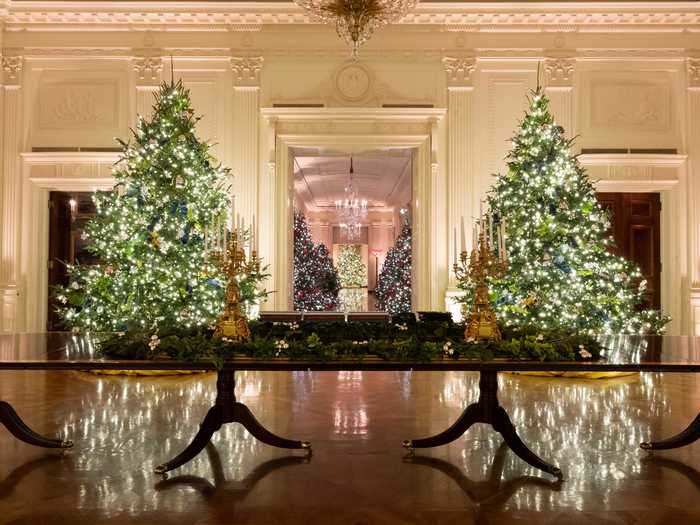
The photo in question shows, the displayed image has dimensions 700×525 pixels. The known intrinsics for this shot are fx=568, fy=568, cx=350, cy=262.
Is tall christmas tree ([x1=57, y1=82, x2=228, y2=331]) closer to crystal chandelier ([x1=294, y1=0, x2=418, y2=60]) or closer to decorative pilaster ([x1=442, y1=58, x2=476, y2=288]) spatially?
crystal chandelier ([x1=294, y1=0, x2=418, y2=60])

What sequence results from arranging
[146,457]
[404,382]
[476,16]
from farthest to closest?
[476,16]
[404,382]
[146,457]

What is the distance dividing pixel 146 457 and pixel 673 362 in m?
2.79

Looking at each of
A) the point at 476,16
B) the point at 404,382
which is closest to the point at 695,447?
the point at 404,382

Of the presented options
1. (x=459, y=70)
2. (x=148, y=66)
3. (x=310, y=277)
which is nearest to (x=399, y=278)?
(x=310, y=277)

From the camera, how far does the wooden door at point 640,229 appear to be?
871 centimetres

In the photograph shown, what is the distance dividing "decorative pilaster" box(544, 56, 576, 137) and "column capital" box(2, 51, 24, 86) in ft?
25.8

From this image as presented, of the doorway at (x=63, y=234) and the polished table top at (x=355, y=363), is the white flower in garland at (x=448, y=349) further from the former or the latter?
the doorway at (x=63, y=234)

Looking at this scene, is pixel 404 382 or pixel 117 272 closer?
pixel 404 382

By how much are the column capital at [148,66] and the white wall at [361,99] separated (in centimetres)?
1

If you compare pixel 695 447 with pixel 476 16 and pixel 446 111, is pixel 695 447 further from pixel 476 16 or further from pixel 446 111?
pixel 476 16

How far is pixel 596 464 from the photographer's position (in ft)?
10.4

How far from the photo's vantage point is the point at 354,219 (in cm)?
1789

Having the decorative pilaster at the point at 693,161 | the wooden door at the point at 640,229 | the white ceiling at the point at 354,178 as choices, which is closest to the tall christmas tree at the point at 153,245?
the wooden door at the point at 640,229

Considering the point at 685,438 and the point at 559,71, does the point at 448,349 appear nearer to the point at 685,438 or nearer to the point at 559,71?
the point at 685,438
